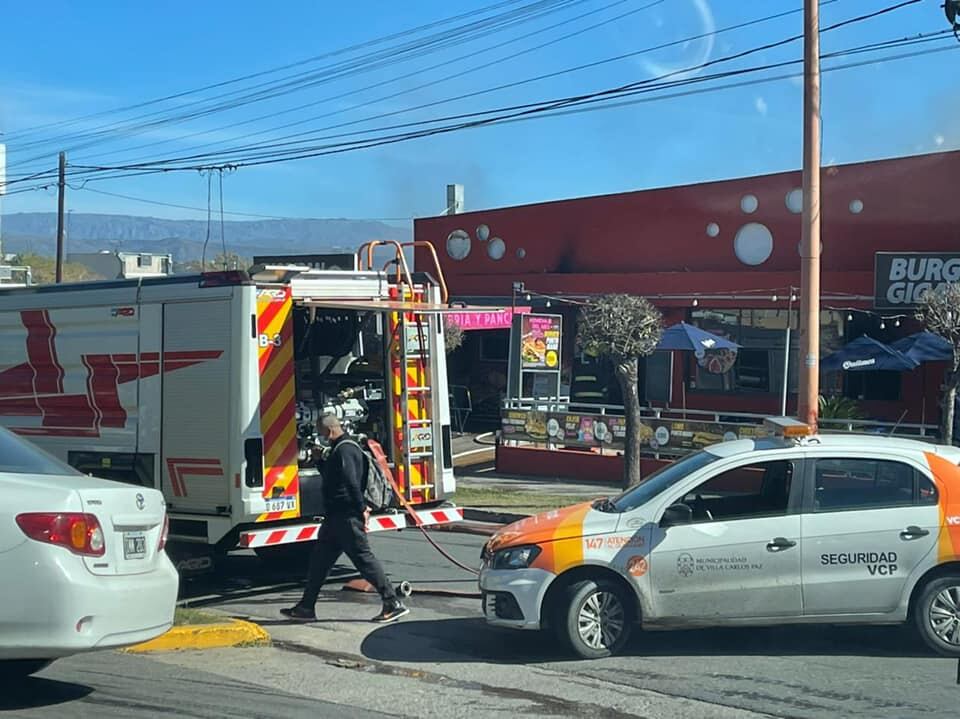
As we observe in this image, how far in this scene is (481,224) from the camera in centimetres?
2916

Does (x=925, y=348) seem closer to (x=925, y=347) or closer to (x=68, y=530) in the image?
(x=925, y=347)

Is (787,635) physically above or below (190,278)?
below

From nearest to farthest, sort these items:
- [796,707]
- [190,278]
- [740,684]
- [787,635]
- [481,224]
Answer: [796,707] → [740,684] → [787,635] → [190,278] → [481,224]

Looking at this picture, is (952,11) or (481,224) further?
(481,224)

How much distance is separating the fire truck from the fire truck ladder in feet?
0.04

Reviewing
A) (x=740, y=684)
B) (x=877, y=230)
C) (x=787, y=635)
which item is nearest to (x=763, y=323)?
(x=877, y=230)

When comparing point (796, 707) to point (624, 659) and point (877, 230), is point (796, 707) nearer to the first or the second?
point (624, 659)

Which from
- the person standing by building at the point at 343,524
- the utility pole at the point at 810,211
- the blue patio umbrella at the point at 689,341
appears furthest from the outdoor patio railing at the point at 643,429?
the person standing by building at the point at 343,524

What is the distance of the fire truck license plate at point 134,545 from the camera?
6.26 metres

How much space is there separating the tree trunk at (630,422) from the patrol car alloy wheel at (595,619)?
348 inches

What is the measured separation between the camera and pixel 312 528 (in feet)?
31.7

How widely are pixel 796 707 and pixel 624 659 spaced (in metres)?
1.44

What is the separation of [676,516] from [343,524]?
8.78 ft

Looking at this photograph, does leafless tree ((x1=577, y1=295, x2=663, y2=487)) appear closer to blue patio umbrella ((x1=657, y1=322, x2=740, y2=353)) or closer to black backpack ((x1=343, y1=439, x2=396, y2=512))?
blue patio umbrella ((x1=657, y1=322, x2=740, y2=353))
